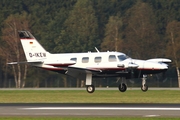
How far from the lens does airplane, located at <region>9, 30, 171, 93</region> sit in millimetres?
44500

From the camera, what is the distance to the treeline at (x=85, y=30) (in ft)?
259

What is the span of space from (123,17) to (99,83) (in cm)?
2123

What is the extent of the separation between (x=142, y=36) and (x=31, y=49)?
35542 mm

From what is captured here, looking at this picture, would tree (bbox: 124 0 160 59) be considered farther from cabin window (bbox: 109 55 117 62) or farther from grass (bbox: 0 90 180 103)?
cabin window (bbox: 109 55 117 62)

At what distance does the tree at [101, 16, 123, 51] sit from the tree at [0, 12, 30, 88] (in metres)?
10.7

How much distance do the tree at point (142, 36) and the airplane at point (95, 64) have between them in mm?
34134

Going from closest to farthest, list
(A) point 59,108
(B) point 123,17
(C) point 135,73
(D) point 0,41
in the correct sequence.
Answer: (A) point 59,108
(C) point 135,73
(D) point 0,41
(B) point 123,17

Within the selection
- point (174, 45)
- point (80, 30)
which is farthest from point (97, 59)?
point (80, 30)

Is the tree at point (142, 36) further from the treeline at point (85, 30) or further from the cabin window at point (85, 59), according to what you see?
the cabin window at point (85, 59)

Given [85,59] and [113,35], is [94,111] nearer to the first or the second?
[85,59]

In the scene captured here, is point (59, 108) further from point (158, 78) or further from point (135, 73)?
point (158, 78)

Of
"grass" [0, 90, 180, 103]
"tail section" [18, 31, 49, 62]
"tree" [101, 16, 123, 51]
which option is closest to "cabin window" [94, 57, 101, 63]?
"grass" [0, 90, 180, 103]

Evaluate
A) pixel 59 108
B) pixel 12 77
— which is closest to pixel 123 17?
pixel 12 77

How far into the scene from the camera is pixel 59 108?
2986 centimetres
